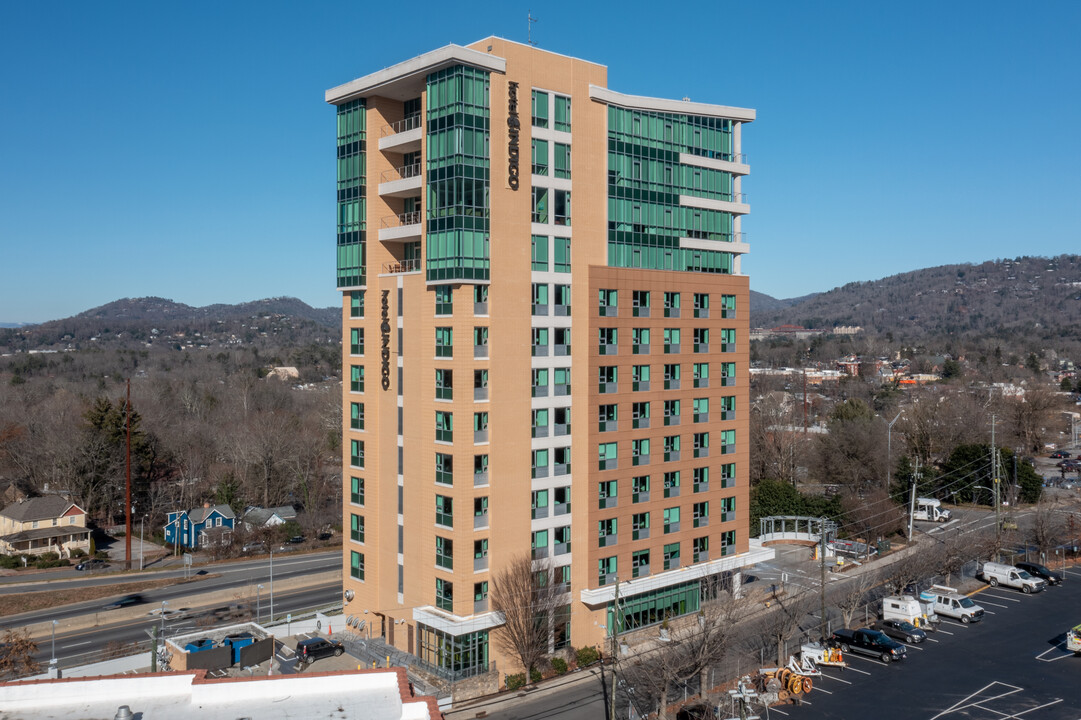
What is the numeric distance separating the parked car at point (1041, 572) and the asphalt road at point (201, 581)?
5838 cm

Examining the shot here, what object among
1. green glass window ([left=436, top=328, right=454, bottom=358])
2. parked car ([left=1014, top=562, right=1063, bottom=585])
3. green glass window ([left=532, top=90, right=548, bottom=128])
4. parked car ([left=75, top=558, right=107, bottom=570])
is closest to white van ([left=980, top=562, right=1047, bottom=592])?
parked car ([left=1014, top=562, right=1063, bottom=585])

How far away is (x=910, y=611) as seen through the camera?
5178 centimetres

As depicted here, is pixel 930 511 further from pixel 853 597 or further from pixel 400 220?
pixel 400 220

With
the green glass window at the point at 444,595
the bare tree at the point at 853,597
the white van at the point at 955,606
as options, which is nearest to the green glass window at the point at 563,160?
the green glass window at the point at 444,595

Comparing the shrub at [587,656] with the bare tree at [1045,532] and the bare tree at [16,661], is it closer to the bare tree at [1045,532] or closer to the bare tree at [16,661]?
the bare tree at [16,661]

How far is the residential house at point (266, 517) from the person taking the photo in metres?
89.4

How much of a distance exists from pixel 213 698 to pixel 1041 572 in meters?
63.0

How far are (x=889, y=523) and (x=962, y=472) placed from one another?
23835mm

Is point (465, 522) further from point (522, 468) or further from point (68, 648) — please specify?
point (68, 648)

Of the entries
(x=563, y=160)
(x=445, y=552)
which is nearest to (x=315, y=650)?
(x=445, y=552)

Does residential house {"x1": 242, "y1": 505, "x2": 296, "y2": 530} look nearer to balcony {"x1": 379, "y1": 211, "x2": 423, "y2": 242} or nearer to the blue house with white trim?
the blue house with white trim

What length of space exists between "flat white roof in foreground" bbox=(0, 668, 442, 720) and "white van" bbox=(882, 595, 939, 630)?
4023 cm

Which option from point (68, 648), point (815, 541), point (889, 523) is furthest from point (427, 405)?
point (889, 523)

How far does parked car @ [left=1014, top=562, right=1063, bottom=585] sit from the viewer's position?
61.7m
